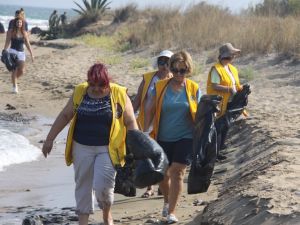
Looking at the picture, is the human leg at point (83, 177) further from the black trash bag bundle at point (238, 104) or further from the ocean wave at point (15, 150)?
the ocean wave at point (15, 150)

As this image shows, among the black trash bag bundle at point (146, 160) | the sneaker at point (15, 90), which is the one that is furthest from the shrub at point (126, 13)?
the black trash bag bundle at point (146, 160)

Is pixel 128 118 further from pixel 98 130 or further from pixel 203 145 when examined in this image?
pixel 203 145

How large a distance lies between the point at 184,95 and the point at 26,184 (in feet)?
11.7

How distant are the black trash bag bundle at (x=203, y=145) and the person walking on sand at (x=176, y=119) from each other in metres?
0.08

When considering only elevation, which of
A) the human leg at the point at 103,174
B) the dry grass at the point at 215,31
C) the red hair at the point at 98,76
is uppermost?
the red hair at the point at 98,76

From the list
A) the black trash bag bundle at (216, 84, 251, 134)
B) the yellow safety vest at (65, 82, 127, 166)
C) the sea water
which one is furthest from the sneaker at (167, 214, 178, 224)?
the sea water

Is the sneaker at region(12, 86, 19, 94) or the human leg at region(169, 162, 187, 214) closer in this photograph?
the human leg at region(169, 162, 187, 214)

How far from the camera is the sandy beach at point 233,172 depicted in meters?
6.88

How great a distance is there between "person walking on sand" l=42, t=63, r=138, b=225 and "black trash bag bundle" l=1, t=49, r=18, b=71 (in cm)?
1072

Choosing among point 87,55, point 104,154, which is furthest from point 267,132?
point 87,55

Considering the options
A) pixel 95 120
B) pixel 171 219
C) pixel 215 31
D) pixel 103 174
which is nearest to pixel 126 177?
pixel 103 174

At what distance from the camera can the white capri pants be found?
6770 millimetres

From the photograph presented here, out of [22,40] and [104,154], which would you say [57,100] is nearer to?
[22,40]

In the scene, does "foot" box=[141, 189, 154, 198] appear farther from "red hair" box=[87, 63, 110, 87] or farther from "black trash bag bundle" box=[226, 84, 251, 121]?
"red hair" box=[87, 63, 110, 87]
